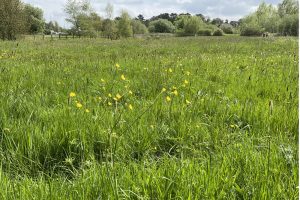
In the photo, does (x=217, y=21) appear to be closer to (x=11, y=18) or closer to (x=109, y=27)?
(x=109, y=27)

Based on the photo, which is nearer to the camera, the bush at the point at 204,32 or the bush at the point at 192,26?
the bush at the point at 204,32

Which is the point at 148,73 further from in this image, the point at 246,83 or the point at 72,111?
the point at 72,111

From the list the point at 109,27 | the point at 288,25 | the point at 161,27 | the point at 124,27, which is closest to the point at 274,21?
the point at 288,25

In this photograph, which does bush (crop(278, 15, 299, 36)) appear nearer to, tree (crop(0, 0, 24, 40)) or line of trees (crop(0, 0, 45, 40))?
line of trees (crop(0, 0, 45, 40))

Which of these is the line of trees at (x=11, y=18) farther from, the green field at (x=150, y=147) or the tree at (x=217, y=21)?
the tree at (x=217, y=21)

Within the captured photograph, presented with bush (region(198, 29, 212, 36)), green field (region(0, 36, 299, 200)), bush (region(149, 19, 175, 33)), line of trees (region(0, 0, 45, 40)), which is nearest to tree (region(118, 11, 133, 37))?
bush (region(198, 29, 212, 36))

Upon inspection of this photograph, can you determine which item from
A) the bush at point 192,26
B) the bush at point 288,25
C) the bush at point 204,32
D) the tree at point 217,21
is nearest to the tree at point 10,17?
the bush at point 288,25

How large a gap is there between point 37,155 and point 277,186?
199 cm

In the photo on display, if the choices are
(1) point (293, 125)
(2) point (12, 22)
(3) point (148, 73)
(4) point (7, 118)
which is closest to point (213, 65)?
(3) point (148, 73)

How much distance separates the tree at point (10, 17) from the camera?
3638cm

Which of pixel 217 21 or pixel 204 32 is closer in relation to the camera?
pixel 204 32

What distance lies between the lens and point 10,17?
122 ft

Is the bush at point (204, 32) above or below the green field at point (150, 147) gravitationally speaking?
above

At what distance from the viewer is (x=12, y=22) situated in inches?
1463
